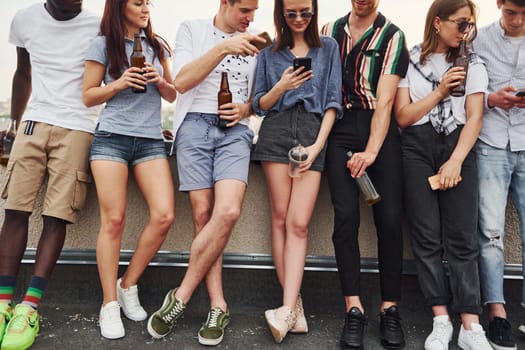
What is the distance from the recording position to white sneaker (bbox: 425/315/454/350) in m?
2.75

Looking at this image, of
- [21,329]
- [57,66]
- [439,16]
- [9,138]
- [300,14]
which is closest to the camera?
[21,329]

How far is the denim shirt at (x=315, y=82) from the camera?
2887 mm

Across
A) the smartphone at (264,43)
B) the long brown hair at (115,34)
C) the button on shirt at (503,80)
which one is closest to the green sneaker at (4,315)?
the long brown hair at (115,34)

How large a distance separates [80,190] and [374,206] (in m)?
1.66

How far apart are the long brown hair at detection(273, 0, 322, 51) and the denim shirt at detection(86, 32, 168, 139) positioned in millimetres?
731

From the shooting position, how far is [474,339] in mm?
2730

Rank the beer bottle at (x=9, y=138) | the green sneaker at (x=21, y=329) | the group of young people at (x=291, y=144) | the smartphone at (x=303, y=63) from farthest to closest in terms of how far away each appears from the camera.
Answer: the beer bottle at (x=9, y=138) → the group of young people at (x=291, y=144) → the smartphone at (x=303, y=63) → the green sneaker at (x=21, y=329)

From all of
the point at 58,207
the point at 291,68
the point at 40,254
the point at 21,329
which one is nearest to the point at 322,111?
the point at 291,68

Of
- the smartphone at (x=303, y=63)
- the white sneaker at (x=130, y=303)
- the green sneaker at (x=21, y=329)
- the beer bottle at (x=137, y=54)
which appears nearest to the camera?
the green sneaker at (x=21, y=329)

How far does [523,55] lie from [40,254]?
114 inches

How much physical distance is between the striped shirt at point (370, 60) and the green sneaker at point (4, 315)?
215 cm

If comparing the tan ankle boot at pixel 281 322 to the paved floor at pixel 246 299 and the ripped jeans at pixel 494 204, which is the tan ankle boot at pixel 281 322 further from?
the ripped jeans at pixel 494 204

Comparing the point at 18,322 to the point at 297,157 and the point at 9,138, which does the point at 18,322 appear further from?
the point at 297,157

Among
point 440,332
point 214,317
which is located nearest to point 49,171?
point 214,317
